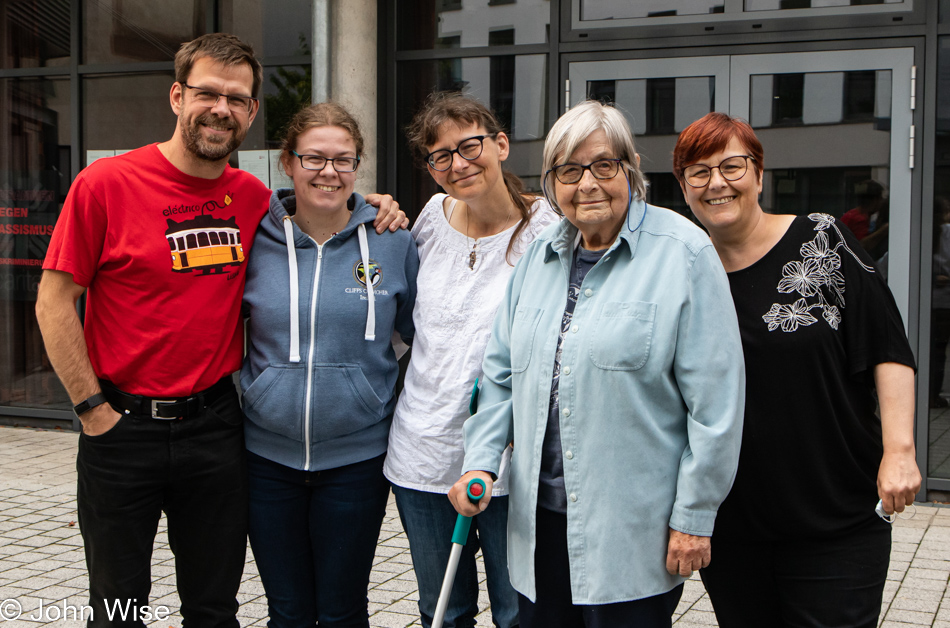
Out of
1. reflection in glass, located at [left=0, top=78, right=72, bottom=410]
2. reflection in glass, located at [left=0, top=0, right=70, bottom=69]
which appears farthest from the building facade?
reflection in glass, located at [left=0, top=78, right=72, bottom=410]

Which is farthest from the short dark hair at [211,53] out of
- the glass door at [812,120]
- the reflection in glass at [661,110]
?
the glass door at [812,120]

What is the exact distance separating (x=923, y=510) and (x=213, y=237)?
5.21m

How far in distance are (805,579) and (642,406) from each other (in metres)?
0.70

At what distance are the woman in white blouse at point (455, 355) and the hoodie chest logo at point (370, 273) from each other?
0.17 meters

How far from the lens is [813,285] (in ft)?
7.82

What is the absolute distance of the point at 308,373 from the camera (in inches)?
113

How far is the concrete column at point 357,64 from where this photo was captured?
6.32 meters

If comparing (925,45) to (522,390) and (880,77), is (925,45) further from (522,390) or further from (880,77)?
(522,390)

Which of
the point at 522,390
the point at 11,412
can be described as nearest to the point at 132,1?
the point at 11,412

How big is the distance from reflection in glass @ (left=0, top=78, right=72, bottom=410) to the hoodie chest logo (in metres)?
6.23

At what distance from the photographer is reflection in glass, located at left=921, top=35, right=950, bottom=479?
5918 millimetres

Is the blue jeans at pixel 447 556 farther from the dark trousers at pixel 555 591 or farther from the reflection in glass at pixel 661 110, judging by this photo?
→ the reflection in glass at pixel 661 110

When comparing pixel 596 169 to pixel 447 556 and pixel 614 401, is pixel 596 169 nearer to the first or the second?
pixel 614 401

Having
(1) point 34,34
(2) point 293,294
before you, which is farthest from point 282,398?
(1) point 34,34
